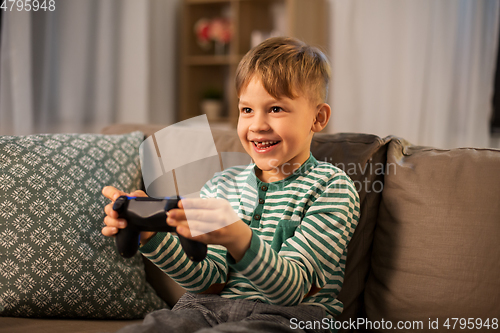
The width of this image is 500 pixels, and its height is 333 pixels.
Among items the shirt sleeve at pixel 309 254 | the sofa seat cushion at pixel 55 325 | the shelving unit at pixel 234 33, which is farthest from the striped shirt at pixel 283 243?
the shelving unit at pixel 234 33

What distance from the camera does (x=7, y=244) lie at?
0.96 metres

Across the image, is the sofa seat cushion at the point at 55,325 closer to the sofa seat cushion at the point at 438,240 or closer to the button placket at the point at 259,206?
the button placket at the point at 259,206

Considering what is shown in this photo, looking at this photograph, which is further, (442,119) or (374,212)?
(442,119)

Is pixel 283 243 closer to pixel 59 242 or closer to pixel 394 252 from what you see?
pixel 394 252

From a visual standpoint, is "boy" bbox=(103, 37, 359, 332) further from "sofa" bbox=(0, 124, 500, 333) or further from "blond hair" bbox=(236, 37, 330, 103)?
"sofa" bbox=(0, 124, 500, 333)

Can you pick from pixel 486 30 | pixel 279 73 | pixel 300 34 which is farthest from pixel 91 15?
pixel 486 30

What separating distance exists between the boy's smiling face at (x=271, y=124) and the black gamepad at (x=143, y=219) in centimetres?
29

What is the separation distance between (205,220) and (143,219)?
0.30ft

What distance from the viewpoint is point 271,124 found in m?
0.86

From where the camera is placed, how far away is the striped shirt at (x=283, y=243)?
74 cm

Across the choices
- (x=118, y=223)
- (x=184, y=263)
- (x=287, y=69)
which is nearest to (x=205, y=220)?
(x=118, y=223)

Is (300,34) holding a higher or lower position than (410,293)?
higher

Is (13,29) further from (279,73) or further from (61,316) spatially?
(279,73)

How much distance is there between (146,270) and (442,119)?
1916 mm
